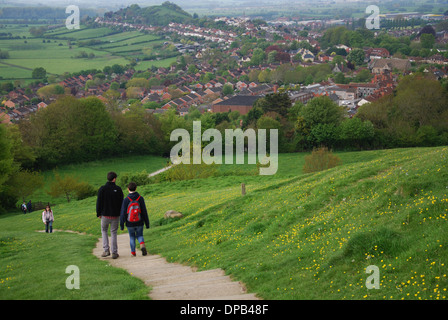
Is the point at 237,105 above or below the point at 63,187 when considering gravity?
above

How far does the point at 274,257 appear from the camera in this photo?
473 inches

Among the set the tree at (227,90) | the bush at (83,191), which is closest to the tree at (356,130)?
the bush at (83,191)

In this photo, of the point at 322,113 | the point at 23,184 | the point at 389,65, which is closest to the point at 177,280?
the point at 23,184

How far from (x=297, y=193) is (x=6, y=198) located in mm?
38378

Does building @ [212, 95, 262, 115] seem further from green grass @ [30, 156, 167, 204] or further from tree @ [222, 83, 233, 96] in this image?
green grass @ [30, 156, 167, 204]

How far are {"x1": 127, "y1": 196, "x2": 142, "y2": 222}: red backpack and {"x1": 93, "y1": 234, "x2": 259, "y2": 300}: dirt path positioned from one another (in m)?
1.39

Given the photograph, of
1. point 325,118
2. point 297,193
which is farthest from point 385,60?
point 297,193

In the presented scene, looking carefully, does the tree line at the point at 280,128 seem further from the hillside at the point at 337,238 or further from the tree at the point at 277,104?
the hillside at the point at 337,238

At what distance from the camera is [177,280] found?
11516mm

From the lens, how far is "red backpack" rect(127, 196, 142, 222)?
46.1ft

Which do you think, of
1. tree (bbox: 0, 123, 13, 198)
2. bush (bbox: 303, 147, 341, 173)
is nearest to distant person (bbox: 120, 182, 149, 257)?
tree (bbox: 0, 123, 13, 198)

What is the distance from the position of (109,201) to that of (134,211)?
0.89 m

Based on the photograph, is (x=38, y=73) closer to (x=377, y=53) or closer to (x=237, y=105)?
(x=237, y=105)
